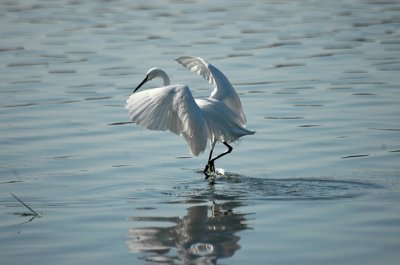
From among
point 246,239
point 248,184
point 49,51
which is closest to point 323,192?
point 248,184

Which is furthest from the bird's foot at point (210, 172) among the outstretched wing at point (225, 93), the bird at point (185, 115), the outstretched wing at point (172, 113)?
the outstretched wing at point (225, 93)

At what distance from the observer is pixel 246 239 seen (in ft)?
24.2

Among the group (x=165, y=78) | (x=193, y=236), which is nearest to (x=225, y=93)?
(x=165, y=78)

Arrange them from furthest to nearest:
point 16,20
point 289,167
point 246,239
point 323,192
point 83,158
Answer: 1. point 16,20
2. point 83,158
3. point 289,167
4. point 323,192
5. point 246,239

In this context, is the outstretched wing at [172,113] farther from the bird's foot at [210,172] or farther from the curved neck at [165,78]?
the curved neck at [165,78]

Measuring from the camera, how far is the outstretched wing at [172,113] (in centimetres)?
923


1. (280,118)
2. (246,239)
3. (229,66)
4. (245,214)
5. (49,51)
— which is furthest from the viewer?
(49,51)

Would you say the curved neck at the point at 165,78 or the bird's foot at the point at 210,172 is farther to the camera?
the curved neck at the point at 165,78

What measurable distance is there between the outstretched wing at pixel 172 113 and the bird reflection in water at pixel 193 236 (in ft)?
3.34

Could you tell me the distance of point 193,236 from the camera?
24.7 feet

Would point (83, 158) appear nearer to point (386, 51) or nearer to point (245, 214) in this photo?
point (245, 214)

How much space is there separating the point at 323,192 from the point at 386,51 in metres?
9.08

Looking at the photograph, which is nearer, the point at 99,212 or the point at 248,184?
the point at 99,212

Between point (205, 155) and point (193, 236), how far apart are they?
12.9 feet
